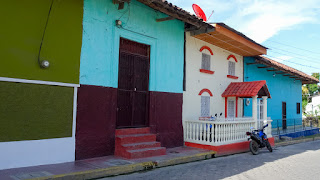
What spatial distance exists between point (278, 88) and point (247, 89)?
743 cm

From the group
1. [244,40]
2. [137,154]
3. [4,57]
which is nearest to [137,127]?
[137,154]

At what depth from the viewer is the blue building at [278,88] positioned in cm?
1467

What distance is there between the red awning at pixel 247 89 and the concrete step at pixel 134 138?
5122mm

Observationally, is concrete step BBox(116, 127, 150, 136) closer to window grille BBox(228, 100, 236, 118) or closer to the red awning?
the red awning

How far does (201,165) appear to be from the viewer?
24.3 feet

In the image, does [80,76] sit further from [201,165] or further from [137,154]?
[201,165]

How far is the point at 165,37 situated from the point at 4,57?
5.29m

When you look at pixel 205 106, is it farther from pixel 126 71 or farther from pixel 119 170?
pixel 119 170

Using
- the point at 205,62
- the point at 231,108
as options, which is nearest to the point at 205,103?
the point at 205,62

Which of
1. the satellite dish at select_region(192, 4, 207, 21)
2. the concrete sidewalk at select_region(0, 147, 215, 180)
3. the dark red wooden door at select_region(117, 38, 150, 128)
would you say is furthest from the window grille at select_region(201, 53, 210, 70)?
the concrete sidewalk at select_region(0, 147, 215, 180)

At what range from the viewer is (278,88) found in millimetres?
17750

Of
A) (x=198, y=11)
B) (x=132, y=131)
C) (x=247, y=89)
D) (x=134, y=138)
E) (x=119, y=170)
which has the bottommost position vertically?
(x=119, y=170)

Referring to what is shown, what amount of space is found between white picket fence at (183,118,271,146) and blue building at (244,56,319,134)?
3.76m

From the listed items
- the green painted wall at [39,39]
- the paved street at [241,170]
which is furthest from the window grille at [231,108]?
the green painted wall at [39,39]
